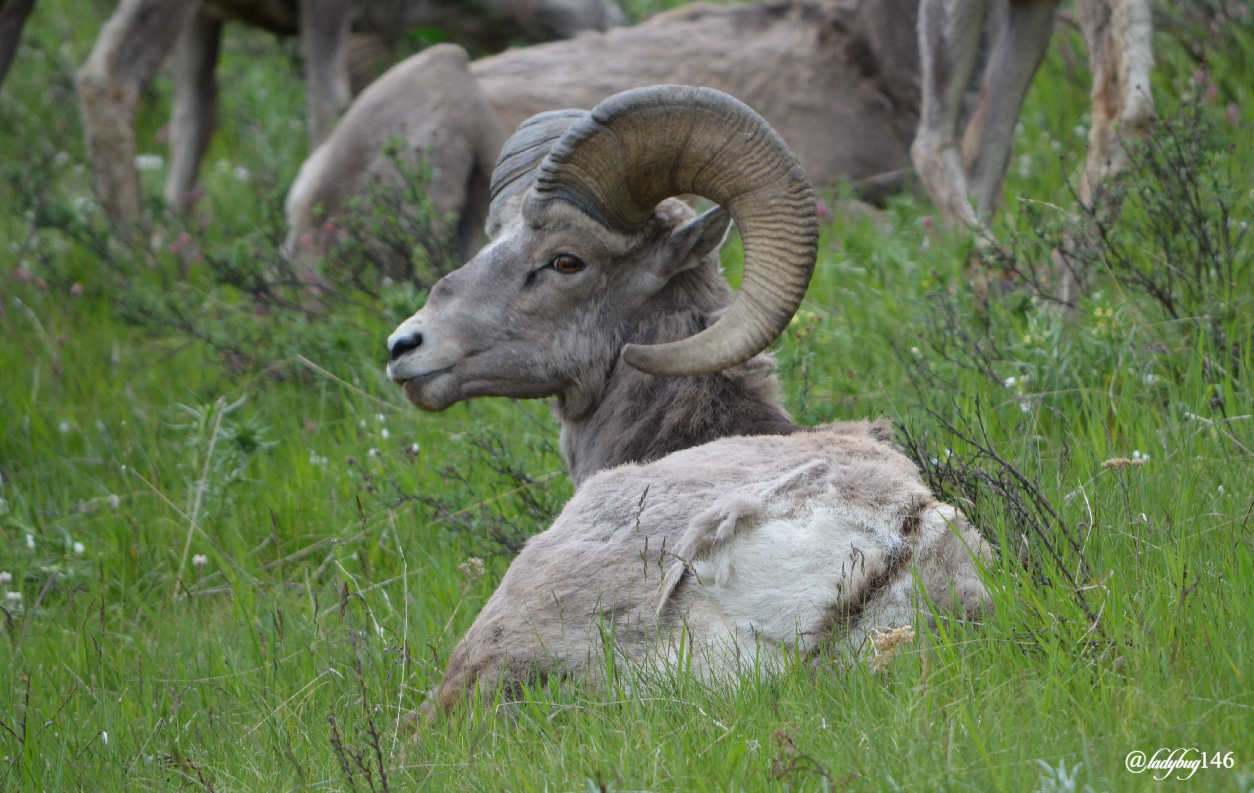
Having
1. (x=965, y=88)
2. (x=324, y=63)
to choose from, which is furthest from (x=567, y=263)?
(x=324, y=63)

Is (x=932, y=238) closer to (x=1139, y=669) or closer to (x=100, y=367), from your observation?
(x=1139, y=669)

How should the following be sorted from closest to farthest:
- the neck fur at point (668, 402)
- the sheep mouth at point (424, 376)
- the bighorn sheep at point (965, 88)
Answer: the neck fur at point (668, 402), the sheep mouth at point (424, 376), the bighorn sheep at point (965, 88)

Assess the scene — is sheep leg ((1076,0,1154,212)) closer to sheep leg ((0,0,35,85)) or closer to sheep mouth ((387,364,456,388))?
sheep mouth ((387,364,456,388))

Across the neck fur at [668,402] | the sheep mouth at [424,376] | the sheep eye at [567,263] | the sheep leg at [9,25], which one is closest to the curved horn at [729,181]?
the neck fur at [668,402]

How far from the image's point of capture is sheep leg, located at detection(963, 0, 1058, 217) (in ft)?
20.2

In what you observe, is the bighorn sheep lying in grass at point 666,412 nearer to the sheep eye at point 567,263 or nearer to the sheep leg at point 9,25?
the sheep eye at point 567,263

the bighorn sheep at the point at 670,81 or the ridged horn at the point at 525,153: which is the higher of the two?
the ridged horn at the point at 525,153

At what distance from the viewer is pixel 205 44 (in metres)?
9.80

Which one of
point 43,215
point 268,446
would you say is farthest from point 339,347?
point 43,215

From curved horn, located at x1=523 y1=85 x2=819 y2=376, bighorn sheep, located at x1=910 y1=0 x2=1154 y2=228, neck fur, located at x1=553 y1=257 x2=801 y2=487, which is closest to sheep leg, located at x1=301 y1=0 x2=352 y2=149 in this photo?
bighorn sheep, located at x1=910 y1=0 x2=1154 y2=228

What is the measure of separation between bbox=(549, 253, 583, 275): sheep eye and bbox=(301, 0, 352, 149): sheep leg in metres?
5.50

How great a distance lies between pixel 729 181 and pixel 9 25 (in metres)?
6.13

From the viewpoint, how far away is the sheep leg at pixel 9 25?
25.6 ft

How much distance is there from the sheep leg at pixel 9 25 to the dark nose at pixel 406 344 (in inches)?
204
